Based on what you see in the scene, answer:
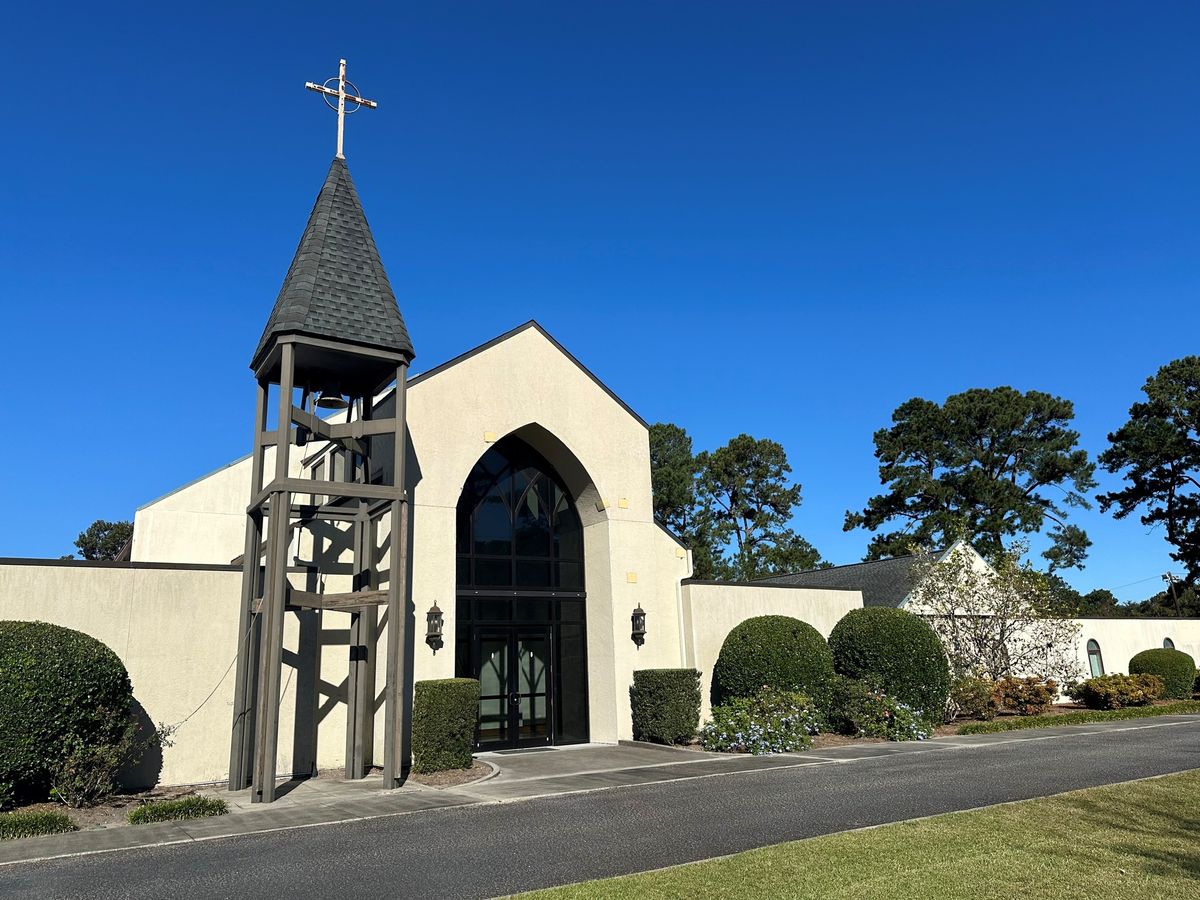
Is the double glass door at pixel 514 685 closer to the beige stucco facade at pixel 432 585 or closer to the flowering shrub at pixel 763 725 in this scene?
the beige stucco facade at pixel 432 585

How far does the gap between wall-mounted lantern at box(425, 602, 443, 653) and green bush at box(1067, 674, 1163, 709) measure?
60.2ft

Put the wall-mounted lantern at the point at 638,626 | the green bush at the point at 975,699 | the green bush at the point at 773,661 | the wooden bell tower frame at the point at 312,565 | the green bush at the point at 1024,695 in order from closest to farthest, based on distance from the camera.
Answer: the wooden bell tower frame at the point at 312,565, the green bush at the point at 773,661, the wall-mounted lantern at the point at 638,626, the green bush at the point at 975,699, the green bush at the point at 1024,695

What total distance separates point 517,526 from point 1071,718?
45.6 ft

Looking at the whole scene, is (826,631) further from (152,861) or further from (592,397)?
(152,861)

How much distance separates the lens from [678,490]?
147 feet

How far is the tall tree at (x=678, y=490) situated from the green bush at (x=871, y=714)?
27.2m

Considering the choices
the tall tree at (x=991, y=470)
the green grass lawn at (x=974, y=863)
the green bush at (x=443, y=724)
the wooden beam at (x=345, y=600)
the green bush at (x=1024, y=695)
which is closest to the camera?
the green grass lawn at (x=974, y=863)

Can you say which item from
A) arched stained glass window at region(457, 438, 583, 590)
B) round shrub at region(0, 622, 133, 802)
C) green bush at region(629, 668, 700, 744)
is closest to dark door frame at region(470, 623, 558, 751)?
arched stained glass window at region(457, 438, 583, 590)

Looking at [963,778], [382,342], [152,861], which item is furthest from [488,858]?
[382,342]

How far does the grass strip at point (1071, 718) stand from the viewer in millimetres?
17516

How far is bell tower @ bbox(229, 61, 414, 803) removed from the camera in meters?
11.1

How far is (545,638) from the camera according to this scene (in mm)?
16734

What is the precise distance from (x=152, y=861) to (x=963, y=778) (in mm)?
9699

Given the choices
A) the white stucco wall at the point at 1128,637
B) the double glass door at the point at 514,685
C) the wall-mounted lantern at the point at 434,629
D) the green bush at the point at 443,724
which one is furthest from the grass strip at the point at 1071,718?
the wall-mounted lantern at the point at 434,629
